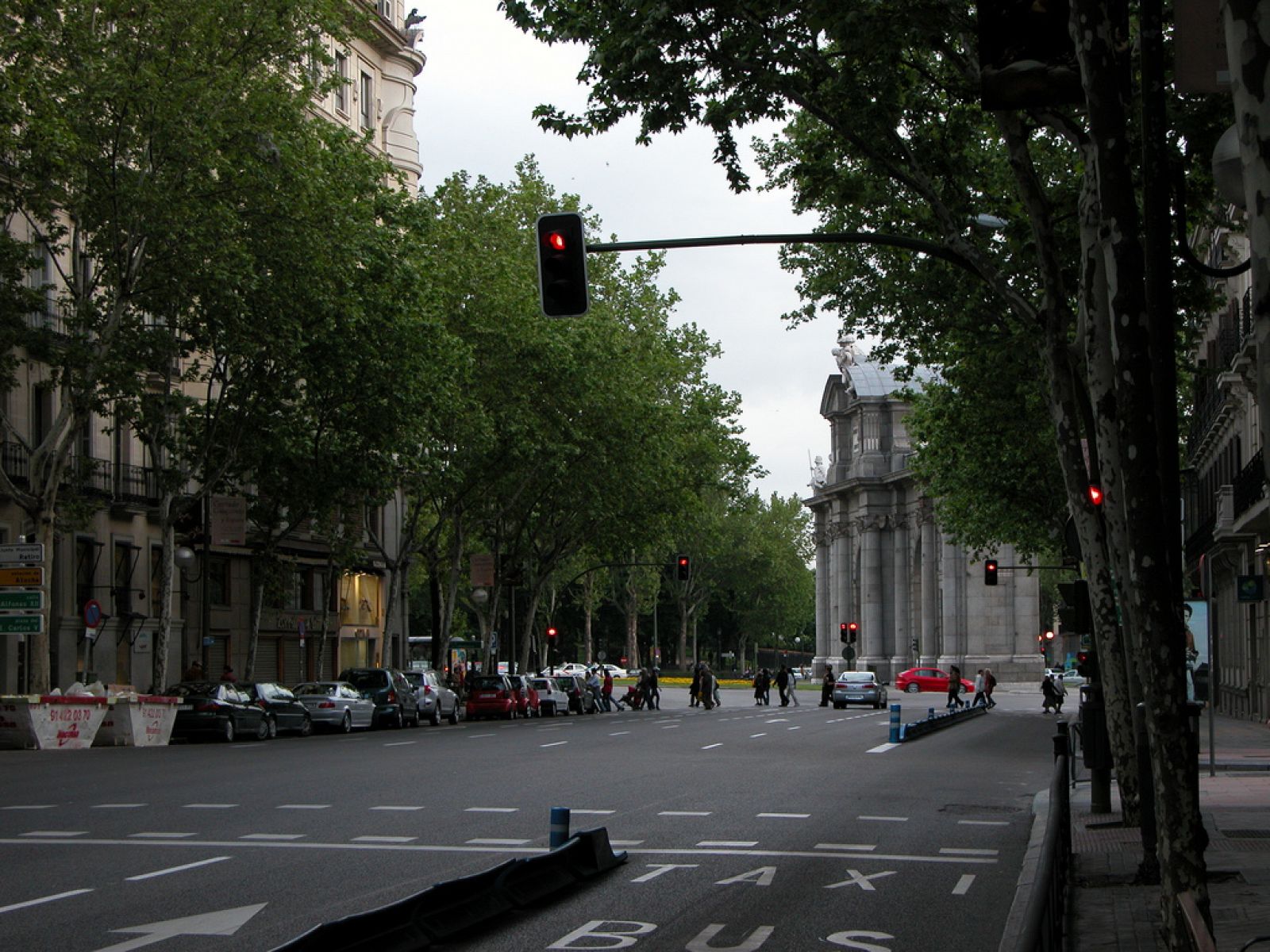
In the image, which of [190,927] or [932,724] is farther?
[932,724]

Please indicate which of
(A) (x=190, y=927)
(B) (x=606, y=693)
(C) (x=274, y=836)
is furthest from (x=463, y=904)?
(B) (x=606, y=693)

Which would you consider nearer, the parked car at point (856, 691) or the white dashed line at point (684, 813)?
the white dashed line at point (684, 813)

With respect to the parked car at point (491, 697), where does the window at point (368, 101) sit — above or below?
above

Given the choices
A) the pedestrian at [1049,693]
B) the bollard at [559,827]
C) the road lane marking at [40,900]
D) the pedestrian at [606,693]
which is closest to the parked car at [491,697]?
the pedestrian at [606,693]

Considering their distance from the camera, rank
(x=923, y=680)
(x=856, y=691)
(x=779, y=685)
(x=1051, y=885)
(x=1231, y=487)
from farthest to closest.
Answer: (x=923, y=680), (x=779, y=685), (x=856, y=691), (x=1231, y=487), (x=1051, y=885)

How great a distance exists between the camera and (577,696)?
63750mm

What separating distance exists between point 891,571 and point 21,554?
266 feet

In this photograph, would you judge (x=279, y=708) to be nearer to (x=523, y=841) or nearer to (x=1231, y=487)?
(x=1231, y=487)

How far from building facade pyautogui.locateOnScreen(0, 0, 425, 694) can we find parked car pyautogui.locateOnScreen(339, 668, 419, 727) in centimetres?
265

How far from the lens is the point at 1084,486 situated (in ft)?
56.8

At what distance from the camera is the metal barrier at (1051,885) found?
18.7ft

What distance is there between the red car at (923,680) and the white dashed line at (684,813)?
7573 cm

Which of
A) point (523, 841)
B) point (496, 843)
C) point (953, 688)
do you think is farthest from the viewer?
point (953, 688)

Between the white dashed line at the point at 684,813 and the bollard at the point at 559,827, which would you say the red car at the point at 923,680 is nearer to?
the white dashed line at the point at 684,813
